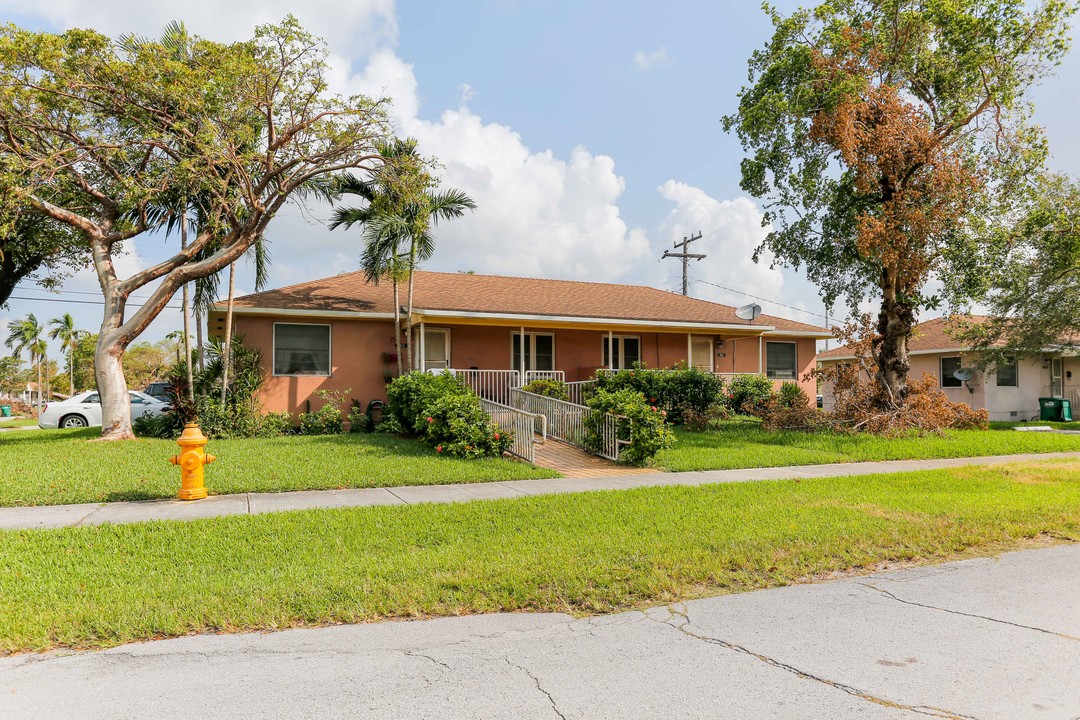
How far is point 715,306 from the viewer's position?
2289cm

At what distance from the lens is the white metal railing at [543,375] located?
694 inches

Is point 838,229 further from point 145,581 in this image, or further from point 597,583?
point 145,581

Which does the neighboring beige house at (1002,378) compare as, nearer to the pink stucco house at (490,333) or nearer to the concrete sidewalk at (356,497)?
the pink stucco house at (490,333)

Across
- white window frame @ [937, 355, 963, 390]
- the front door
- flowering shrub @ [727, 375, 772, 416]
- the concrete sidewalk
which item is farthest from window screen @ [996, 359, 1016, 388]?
the concrete sidewalk

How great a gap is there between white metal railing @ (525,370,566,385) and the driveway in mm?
12804

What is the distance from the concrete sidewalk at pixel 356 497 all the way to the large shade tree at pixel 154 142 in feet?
25.1

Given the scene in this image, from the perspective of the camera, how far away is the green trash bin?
24.8 meters

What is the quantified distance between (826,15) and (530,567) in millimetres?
15887

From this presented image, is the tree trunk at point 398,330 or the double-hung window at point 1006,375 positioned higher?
the tree trunk at point 398,330

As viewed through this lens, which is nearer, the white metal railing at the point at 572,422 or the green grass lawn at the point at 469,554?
the green grass lawn at the point at 469,554

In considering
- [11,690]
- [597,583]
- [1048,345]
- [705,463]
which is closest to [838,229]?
[705,463]

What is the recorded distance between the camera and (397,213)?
1602 centimetres

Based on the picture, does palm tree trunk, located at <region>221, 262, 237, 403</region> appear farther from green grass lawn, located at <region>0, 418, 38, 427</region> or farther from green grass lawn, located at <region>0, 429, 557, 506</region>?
green grass lawn, located at <region>0, 418, 38, 427</region>

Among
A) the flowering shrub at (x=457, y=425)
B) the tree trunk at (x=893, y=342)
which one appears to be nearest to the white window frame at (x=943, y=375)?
the tree trunk at (x=893, y=342)
